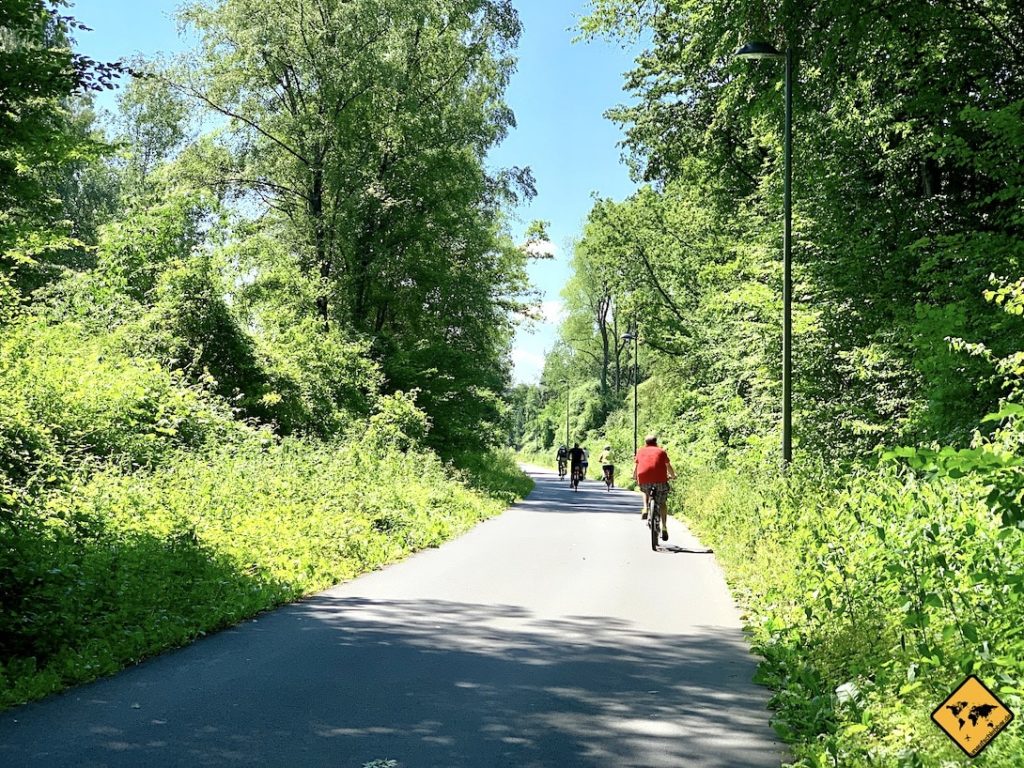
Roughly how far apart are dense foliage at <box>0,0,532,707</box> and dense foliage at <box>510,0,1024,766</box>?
559 cm

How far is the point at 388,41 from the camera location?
95.1 ft

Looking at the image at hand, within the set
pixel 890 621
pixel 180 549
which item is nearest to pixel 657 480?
pixel 180 549

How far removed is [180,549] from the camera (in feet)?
33.6

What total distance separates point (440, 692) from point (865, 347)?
44.4ft

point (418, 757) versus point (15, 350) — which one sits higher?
point (15, 350)

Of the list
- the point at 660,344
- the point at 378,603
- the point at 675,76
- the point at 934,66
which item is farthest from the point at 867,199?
the point at 660,344

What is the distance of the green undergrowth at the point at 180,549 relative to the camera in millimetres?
7332

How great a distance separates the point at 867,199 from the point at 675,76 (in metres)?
8.02

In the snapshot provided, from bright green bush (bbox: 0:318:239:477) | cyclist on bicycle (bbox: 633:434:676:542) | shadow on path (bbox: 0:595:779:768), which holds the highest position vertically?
bright green bush (bbox: 0:318:239:477)

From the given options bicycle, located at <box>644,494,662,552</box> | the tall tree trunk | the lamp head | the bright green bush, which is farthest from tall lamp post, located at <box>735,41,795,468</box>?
the tall tree trunk

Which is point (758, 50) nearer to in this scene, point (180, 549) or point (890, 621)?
point (890, 621)

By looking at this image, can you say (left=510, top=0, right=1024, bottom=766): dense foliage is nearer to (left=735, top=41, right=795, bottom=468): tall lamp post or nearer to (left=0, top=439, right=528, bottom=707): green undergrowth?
(left=735, top=41, right=795, bottom=468): tall lamp post

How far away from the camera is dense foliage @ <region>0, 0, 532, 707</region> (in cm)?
906

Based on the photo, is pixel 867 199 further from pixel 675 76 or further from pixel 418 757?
pixel 418 757
